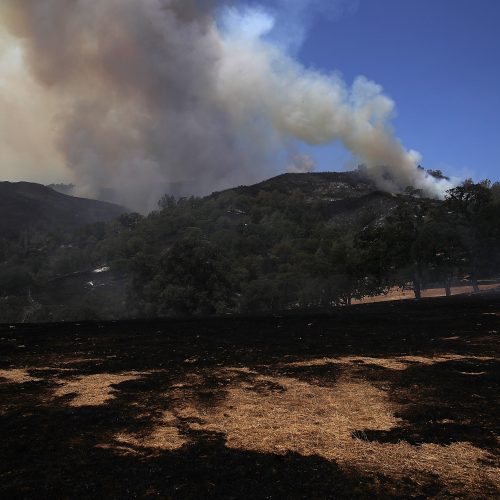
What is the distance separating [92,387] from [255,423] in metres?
7.05

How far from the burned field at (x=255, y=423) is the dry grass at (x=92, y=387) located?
69mm

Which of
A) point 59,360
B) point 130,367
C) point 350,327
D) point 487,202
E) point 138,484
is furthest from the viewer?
point 487,202

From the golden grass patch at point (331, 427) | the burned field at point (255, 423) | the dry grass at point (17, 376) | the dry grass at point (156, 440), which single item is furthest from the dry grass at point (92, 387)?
the dry grass at point (156, 440)

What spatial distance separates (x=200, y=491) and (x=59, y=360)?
15971mm

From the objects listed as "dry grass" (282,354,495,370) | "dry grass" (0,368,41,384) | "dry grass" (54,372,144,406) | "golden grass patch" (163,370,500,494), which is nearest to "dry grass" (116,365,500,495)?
"golden grass patch" (163,370,500,494)

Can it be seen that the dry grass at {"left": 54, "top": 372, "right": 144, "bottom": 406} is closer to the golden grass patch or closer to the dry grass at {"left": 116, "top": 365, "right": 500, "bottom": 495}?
the dry grass at {"left": 116, "top": 365, "right": 500, "bottom": 495}

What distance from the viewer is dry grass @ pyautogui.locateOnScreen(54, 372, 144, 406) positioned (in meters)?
13.3

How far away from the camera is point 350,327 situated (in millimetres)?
32781

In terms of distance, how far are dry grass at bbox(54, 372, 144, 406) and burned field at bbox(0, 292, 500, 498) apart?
2.7 inches

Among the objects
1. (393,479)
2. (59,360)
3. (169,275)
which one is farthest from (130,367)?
(169,275)

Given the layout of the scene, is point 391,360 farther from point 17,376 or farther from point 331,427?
point 17,376

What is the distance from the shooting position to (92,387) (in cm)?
1499

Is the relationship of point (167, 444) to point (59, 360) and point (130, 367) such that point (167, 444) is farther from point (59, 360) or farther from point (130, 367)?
point (59, 360)

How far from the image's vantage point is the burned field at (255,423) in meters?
7.67
